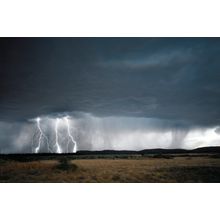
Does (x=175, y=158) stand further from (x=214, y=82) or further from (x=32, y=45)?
(x=32, y=45)

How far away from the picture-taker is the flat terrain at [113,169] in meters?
6.68

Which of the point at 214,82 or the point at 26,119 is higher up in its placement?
the point at 214,82

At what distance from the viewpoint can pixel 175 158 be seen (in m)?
7.17

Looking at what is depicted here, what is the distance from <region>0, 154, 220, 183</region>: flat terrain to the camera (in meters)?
6.68

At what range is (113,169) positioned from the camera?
6840 millimetres

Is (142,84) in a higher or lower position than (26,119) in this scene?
higher

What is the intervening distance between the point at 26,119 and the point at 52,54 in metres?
1.67

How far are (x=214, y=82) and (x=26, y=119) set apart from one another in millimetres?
4520
